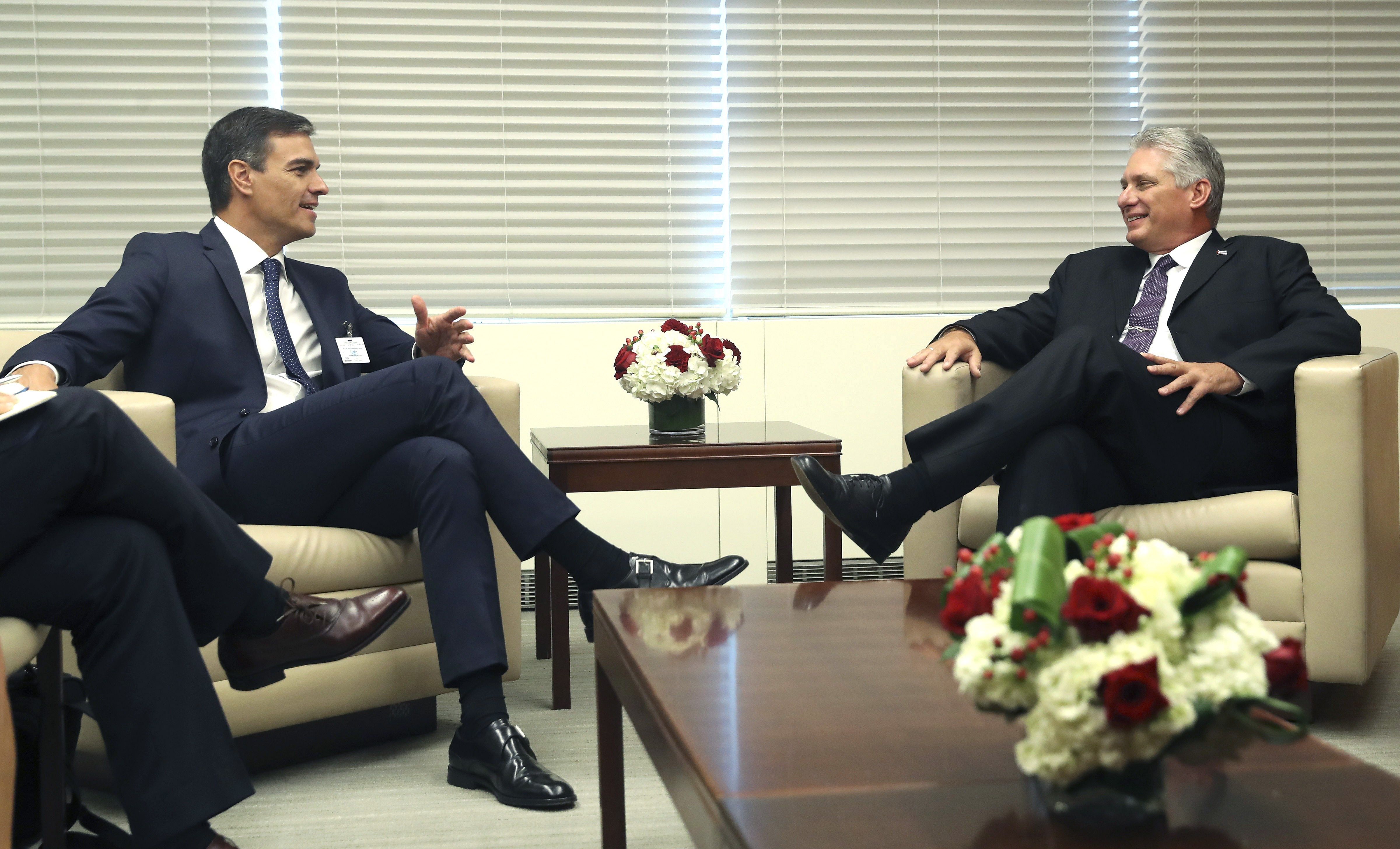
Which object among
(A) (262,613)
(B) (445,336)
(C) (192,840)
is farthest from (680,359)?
(C) (192,840)

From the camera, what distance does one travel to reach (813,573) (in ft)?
13.8

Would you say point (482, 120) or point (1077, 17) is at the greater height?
point (1077, 17)

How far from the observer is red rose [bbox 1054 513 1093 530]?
983 mm

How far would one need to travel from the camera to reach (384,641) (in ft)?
7.95

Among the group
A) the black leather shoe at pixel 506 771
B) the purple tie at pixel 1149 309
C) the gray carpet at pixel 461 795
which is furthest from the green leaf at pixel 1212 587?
the purple tie at pixel 1149 309

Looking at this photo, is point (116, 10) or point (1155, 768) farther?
point (116, 10)

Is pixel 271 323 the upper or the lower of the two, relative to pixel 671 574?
upper

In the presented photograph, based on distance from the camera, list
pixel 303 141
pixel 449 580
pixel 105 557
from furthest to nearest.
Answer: pixel 303 141, pixel 449 580, pixel 105 557

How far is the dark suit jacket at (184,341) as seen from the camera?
8.24 ft

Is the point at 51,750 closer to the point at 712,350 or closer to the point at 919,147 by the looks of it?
the point at 712,350

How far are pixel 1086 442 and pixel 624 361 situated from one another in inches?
46.3

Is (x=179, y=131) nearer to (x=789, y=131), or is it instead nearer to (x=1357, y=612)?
(x=789, y=131)

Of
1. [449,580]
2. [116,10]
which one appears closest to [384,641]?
[449,580]

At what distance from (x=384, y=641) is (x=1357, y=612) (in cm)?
200
